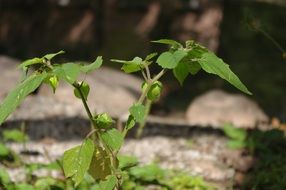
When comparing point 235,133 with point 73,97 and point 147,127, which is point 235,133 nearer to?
point 147,127

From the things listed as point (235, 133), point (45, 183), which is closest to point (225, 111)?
point (235, 133)

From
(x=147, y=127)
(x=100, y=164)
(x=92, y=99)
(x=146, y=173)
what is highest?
(x=100, y=164)

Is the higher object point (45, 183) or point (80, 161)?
point (80, 161)

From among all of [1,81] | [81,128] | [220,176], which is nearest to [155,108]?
[1,81]

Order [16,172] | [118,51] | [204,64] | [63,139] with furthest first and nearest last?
[118,51] < [63,139] < [16,172] < [204,64]

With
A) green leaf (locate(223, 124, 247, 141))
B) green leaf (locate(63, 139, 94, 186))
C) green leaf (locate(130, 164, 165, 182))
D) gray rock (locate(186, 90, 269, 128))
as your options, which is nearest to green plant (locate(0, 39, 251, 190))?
green leaf (locate(63, 139, 94, 186))

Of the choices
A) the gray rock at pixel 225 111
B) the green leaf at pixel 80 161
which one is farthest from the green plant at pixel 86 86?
the gray rock at pixel 225 111

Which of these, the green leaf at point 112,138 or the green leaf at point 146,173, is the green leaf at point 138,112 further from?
the green leaf at point 146,173

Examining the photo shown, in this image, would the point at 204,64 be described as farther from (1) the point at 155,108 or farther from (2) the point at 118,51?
(2) the point at 118,51
